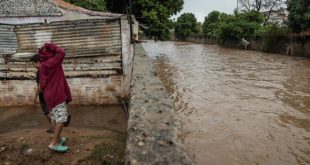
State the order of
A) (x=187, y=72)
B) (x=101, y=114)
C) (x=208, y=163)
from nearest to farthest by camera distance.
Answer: (x=208, y=163) < (x=101, y=114) < (x=187, y=72)

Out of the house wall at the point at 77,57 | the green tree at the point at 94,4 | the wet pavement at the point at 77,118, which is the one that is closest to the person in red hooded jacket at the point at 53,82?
the wet pavement at the point at 77,118

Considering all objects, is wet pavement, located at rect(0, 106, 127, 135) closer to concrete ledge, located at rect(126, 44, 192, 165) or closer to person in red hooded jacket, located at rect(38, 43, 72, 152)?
person in red hooded jacket, located at rect(38, 43, 72, 152)

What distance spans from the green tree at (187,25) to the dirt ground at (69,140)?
5435 cm

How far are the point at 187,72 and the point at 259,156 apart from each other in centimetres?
913

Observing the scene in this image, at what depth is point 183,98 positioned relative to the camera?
27.4 ft

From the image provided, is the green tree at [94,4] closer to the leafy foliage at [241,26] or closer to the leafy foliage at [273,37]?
the leafy foliage at [273,37]

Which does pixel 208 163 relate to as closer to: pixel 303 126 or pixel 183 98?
pixel 303 126

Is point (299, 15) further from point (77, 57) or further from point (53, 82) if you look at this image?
point (53, 82)

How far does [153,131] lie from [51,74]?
1.93m

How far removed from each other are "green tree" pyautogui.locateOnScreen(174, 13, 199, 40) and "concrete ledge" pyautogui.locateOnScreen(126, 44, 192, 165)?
184 feet

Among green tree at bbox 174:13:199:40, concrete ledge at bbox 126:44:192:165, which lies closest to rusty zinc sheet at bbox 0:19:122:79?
concrete ledge at bbox 126:44:192:165

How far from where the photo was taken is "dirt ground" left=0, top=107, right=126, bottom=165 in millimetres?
4043

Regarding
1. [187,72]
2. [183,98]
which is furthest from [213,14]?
[183,98]

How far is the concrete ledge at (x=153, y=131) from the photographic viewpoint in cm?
226
